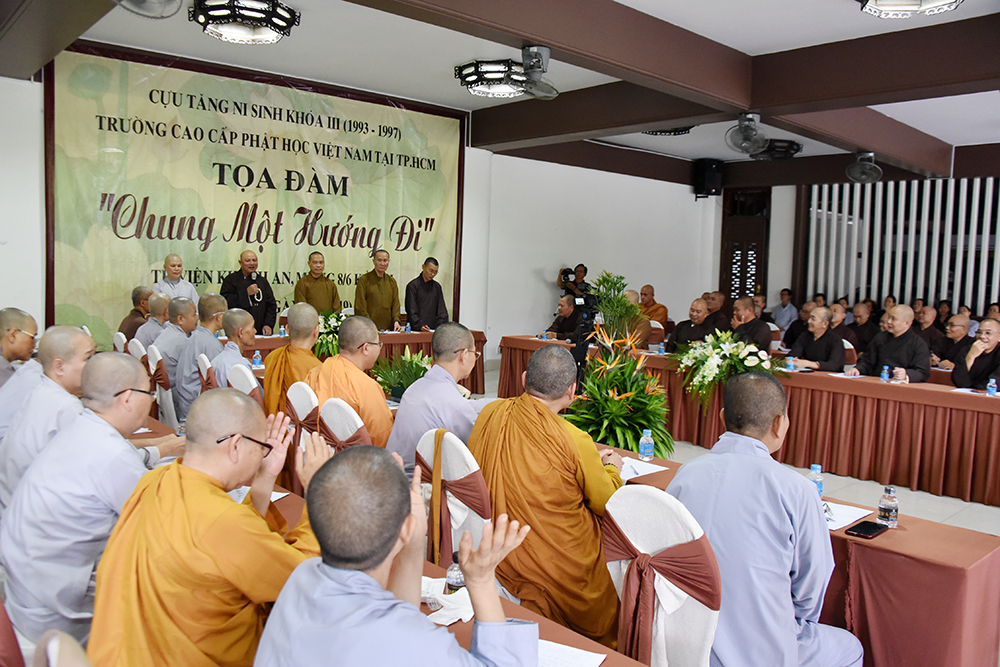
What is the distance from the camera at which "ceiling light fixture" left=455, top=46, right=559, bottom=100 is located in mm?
4422

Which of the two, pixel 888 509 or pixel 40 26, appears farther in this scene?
pixel 40 26

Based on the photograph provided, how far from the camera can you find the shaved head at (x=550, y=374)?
2.44 meters

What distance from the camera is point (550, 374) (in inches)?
96.0

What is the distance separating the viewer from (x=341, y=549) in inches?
45.4

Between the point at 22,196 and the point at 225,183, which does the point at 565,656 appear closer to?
the point at 22,196

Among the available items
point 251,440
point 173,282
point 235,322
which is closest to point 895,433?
point 235,322

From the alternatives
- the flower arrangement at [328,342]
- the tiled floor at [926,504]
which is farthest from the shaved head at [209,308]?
the tiled floor at [926,504]

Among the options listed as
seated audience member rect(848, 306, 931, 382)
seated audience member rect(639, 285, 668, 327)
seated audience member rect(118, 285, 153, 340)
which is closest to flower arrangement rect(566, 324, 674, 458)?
seated audience member rect(848, 306, 931, 382)

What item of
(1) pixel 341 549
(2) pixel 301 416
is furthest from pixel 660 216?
(1) pixel 341 549

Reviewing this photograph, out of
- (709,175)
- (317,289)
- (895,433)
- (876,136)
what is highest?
(709,175)

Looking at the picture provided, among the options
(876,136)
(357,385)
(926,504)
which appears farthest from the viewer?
(876,136)

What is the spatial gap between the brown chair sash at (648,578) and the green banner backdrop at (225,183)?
589 cm

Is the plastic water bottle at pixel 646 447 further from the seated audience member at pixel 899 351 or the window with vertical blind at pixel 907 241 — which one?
the window with vertical blind at pixel 907 241

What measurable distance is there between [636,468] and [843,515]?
781 mm
